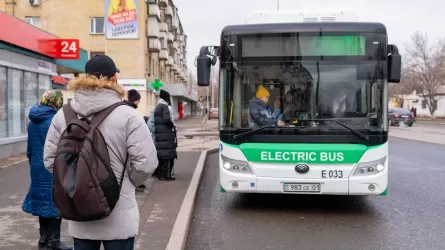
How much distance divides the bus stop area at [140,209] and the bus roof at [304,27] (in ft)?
9.28

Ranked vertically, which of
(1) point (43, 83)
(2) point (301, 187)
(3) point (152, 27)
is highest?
(3) point (152, 27)

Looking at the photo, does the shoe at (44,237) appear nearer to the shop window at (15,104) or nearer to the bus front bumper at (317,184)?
the bus front bumper at (317,184)

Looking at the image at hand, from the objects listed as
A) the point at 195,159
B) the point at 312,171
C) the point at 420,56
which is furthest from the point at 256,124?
the point at 420,56

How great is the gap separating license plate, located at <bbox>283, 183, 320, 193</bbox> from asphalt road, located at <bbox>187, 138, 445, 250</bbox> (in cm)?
43

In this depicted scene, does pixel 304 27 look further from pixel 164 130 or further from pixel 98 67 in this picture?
pixel 98 67

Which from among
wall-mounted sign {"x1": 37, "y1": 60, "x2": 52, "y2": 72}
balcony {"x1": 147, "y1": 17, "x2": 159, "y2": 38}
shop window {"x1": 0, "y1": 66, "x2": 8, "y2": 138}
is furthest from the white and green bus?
balcony {"x1": 147, "y1": 17, "x2": 159, "y2": 38}

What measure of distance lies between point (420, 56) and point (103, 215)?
71.2m

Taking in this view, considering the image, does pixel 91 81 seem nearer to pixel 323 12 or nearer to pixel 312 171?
pixel 312 171

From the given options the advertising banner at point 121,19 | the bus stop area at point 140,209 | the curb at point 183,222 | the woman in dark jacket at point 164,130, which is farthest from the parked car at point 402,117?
the woman in dark jacket at point 164,130

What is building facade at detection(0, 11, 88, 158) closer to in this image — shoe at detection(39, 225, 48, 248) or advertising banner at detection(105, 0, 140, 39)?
shoe at detection(39, 225, 48, 248)

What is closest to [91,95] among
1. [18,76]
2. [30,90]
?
[18,76]

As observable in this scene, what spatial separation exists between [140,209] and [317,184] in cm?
264

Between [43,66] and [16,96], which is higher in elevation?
[43,66]

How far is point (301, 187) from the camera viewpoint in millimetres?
6875
